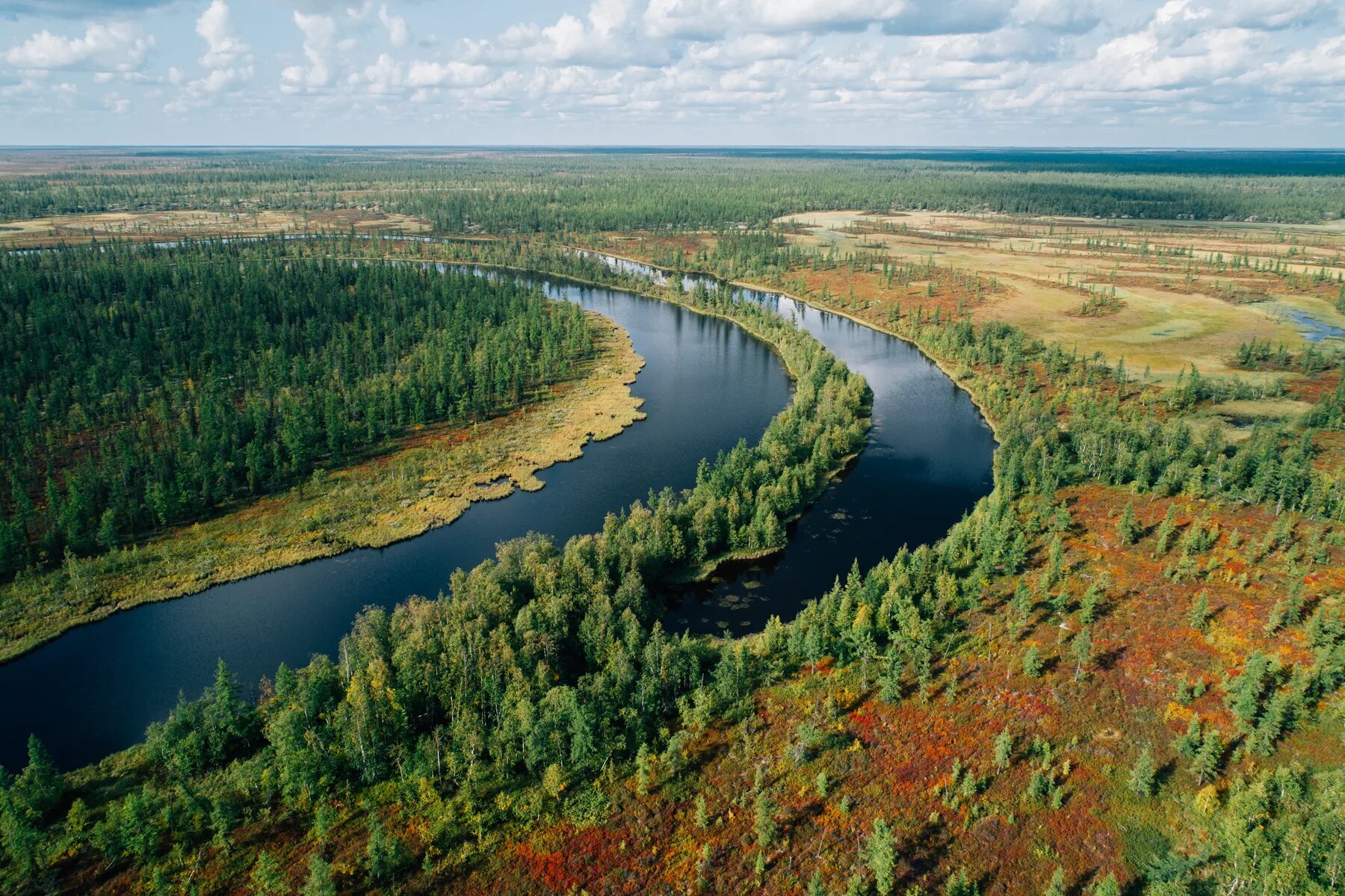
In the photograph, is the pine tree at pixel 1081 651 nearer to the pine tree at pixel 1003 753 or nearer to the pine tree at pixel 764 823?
the pine tree at pixel 1003 753

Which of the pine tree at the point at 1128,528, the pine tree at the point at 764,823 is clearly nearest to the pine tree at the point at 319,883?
the pine tree at the point at 764,823

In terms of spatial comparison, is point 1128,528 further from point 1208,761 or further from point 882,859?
point 882,859

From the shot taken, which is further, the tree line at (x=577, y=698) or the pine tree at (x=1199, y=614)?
the pine tree at (x=1199, y=614)

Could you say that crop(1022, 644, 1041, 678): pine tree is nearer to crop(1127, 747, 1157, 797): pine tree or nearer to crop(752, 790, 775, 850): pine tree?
crop(1127, 747, 1157, 797): pine tree

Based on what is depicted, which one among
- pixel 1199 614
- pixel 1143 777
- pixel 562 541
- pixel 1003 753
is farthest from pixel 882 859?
pixel 562 541

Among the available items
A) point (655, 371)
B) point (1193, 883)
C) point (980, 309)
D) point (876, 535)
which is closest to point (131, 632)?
point (876, 535)

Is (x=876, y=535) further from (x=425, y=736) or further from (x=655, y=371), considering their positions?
(x=655, y=371)
